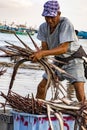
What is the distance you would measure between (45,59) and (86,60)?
0.92 meters

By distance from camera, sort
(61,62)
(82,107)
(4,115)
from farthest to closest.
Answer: (61,62), (4,115), (82,107)

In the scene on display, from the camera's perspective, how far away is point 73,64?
673 centimetres

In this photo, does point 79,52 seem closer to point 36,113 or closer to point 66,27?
point 66,27

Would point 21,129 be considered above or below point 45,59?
below

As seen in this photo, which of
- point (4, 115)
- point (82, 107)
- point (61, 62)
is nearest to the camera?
point (82, 107)

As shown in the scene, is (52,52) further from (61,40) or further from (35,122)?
(35,122)

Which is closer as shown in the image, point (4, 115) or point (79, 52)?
point (4, 115)

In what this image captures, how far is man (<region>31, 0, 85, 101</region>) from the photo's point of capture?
639 centimetres

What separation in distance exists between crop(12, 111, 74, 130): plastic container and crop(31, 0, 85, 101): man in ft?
2.76

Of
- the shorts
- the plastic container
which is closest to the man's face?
the shorts

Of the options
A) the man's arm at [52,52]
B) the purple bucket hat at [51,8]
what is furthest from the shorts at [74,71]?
the purple bucket hat at [51,8]

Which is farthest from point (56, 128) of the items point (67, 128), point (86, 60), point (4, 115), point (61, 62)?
point (86, 60)

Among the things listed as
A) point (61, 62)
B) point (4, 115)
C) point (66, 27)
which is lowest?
point (4, 115)

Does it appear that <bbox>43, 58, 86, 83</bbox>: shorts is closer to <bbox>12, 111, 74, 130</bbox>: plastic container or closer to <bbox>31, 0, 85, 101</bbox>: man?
<bbox>31, 0, 85, 101</bbox>: man
